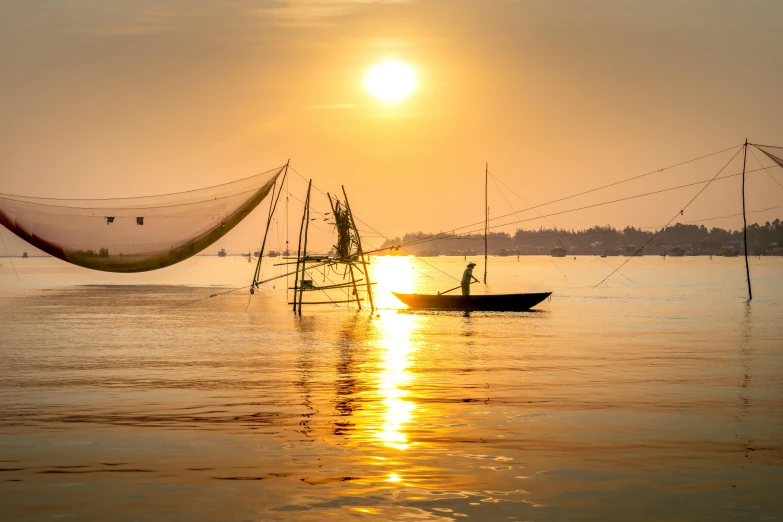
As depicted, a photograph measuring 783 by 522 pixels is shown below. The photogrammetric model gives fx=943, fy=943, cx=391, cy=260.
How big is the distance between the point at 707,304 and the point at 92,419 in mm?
41963

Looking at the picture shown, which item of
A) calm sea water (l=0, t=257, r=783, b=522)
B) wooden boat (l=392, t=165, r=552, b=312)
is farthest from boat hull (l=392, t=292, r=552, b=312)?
calm sea water (l=0, t=257, r=783, b=522)

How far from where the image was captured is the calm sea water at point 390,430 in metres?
8.48

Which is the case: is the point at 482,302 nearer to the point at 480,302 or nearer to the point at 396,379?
the point at 480,302

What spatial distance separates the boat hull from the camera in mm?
37062

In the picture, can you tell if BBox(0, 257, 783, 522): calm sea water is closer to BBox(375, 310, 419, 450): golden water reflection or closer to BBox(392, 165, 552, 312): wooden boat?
Answer: BBox(375, 310, 419, 450): golden water reflection

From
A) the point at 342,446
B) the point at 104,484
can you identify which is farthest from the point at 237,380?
the point at 104,484

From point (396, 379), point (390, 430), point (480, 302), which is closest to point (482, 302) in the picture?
point (480, 302)

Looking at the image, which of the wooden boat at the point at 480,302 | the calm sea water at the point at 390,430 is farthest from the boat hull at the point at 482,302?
→ the calm sea water at the point at 390,430

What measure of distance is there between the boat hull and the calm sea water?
11142 millimetres

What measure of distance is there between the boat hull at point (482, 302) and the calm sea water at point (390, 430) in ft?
36.6

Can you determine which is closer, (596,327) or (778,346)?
(778,346)

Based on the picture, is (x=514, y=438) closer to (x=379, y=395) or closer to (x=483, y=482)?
(x=483, y=482)

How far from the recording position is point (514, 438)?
11.3 metres

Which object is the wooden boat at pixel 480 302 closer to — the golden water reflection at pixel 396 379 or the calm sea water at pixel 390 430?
the golden water reflection at pixel 396 379
